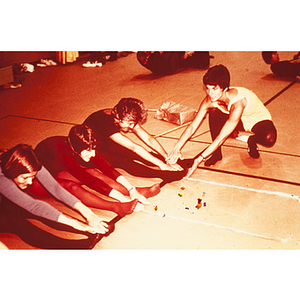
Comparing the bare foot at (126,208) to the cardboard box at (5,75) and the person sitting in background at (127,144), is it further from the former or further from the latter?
the cardboard box at (5,75)

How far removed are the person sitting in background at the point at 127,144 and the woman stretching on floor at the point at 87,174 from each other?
6.0 inches

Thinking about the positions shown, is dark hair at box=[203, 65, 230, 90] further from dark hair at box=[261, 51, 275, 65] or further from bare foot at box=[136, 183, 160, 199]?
dark hair at box=[261, 51, 275, 65]

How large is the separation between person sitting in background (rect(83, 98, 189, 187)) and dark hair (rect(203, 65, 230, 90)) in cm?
59

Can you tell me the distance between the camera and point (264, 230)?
7.48 ft

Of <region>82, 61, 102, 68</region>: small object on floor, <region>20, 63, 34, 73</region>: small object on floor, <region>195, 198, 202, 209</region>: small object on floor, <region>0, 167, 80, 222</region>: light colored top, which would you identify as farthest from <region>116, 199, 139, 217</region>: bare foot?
<region>20, 63, 34, 73</region>: small object on floor

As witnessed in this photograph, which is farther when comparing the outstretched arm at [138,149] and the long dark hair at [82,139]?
the outstretched arm at [138,149]

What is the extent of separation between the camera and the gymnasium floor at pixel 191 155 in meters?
2.26

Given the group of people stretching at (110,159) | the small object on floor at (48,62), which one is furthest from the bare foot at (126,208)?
the small object on floor at (48,62)

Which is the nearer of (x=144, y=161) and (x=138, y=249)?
(x=138, y=249)

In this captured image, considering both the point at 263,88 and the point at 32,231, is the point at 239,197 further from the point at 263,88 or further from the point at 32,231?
the point at 263,88

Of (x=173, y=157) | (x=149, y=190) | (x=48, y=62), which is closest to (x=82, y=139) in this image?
(x=149, y=190)

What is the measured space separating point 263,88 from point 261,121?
5.00 feet

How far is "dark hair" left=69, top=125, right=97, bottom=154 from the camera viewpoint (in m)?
2.53

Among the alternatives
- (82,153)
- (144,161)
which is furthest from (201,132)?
(82,153)
